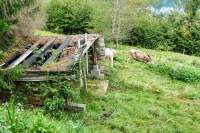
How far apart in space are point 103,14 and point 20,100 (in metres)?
19.0

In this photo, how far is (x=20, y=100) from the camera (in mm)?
13180

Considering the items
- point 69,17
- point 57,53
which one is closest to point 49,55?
point 57,53

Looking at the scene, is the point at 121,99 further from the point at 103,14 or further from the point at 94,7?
the point at 94,7

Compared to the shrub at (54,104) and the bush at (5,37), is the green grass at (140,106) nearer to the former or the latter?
the shrub at (54,104)

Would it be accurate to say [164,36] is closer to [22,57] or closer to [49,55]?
[49,55]

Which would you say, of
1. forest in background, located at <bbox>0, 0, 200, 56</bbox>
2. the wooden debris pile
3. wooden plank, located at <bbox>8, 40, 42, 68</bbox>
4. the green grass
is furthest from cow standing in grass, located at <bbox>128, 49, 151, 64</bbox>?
wooden plank, located at <bbox>8, 40, 42, 68</bbox>

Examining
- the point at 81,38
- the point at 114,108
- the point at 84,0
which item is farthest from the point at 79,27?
the point at 114,108

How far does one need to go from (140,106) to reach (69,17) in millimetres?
21245

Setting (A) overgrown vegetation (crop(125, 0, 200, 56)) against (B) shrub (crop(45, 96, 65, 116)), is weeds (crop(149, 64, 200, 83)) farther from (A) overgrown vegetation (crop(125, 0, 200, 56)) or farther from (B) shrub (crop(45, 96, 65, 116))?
(A) overgrown vegetation (crop(125, 0, 200, 56))

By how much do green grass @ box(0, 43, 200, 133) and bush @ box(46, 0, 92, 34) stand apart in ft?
47.0

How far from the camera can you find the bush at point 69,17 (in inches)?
1374

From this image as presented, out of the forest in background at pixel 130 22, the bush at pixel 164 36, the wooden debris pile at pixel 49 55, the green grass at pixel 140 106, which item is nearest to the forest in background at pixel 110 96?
the green grass at pixel 140 106

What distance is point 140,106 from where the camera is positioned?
1505cm

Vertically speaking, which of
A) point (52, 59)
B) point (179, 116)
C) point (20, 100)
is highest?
point (52, 59)
